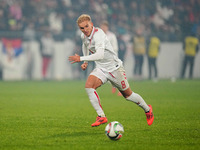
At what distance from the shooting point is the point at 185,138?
7066mm

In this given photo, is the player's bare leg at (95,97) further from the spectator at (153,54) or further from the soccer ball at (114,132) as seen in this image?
the spectator at (153,54)

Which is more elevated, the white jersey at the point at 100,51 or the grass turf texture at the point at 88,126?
the white jersey at the point at 100,51

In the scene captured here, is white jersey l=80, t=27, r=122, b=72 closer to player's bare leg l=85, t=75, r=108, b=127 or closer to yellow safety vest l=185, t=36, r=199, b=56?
player's bare leg l=85, t=75, r=108, b=127

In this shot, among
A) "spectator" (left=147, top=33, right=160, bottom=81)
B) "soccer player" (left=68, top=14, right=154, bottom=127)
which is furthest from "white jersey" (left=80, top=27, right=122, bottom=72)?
"spectator" (left=147, top=33, right=160, bottom=81)

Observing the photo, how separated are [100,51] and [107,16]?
759 inches

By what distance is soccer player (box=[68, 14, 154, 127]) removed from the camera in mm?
8070

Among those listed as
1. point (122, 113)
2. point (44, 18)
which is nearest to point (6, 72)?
point (44, 18)

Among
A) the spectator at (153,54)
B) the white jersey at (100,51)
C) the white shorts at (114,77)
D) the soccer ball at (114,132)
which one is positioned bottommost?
the spectator at (153,54)

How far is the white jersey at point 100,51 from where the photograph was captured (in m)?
8.05

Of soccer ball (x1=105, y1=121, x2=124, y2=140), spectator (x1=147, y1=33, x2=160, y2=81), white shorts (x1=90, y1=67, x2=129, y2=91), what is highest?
white shorts (x1=90, y1=67, x2=129, y2=91)

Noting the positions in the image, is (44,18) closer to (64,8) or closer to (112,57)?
(64,8)

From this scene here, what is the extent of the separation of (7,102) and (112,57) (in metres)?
5.79

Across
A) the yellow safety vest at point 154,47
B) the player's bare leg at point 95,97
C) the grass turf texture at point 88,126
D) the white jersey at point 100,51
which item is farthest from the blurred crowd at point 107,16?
the player's bare leg at point 95,97

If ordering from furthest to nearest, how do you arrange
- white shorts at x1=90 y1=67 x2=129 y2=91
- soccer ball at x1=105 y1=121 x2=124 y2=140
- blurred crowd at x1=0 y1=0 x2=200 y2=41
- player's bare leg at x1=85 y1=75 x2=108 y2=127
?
blurred crowd at x1=0 y1=0 x2=200 y2=41 → white shorts at x1=90 y1=67 x2=129 y2=91 → player's bare leg at x1=85 y1=75 x2=108 y2=127 → soccer ball at x1=105 y1=121 x2=124 y2=140
